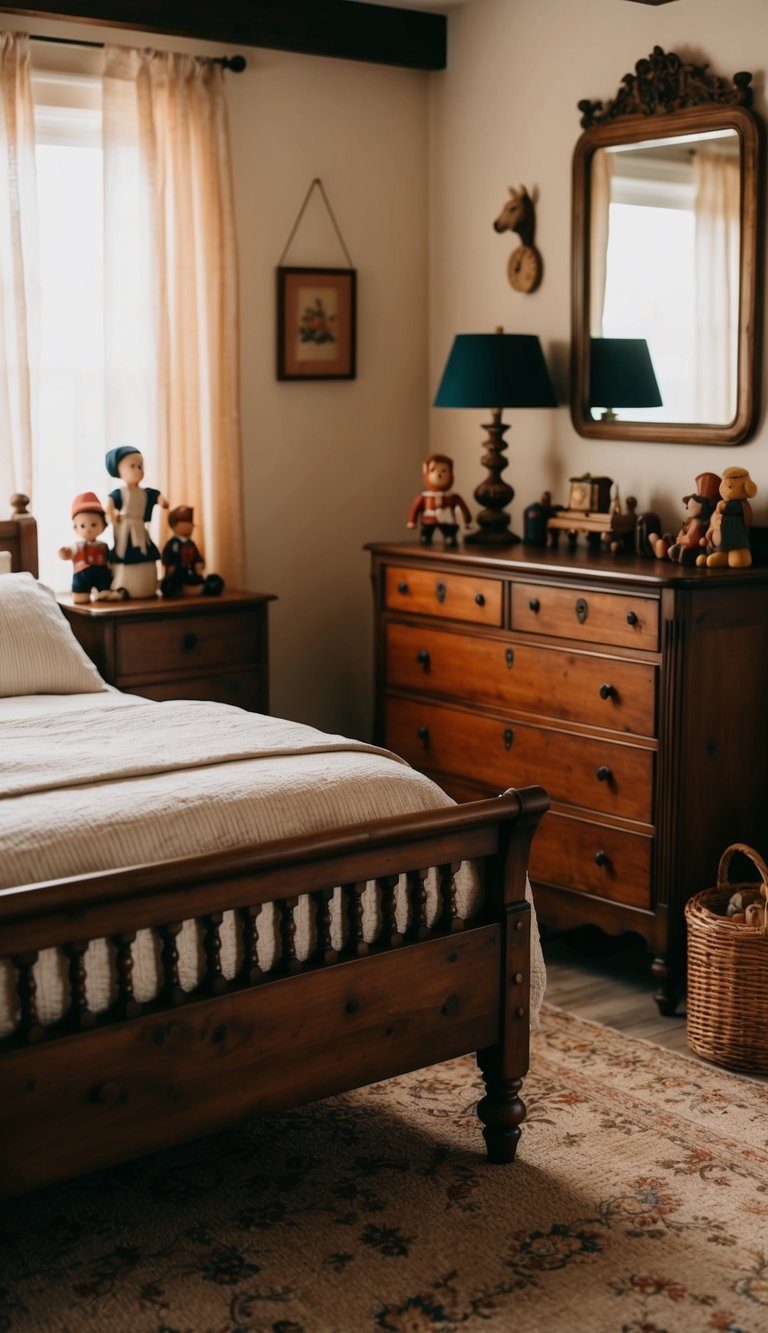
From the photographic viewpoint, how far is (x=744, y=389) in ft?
12.7

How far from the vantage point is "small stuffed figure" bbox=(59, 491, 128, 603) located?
423cm

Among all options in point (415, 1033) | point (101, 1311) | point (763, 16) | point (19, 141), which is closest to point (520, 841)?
point (415, 1033)

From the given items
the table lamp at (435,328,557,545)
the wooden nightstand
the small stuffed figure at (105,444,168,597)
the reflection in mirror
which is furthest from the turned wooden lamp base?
the small stuffed figure at (105,444,168,597)

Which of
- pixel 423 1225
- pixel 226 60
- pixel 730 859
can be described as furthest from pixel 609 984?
pixel 226 60

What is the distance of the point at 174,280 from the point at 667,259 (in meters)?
1.46

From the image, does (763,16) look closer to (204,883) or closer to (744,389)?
(744,389)

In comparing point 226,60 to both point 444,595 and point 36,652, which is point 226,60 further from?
point 36,652

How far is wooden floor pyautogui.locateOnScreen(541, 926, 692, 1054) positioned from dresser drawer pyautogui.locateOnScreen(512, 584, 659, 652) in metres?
0.88

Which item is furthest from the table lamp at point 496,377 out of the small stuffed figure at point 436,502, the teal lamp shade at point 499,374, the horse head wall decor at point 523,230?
the horse head wall decor at point 523,230

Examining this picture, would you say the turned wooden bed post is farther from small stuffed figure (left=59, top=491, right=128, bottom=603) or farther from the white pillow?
small stuffed figure (left=59, top=491, right=128, bottom=603)

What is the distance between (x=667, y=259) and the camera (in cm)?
408

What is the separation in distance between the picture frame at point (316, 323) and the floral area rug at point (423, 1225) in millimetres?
2524

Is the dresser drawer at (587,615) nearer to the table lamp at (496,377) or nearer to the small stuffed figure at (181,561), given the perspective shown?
the table lamp at (496,377)

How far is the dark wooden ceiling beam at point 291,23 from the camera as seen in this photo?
13.6 feet
